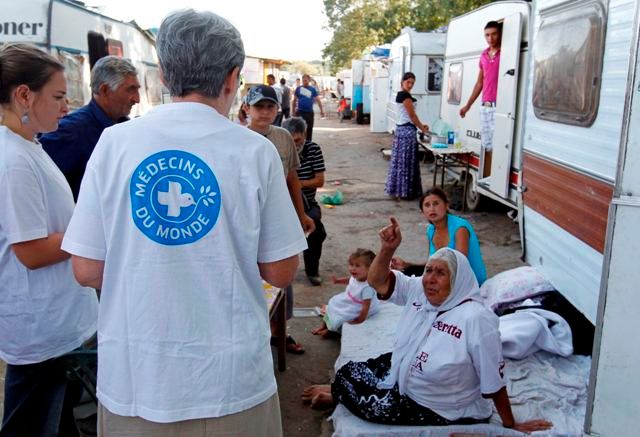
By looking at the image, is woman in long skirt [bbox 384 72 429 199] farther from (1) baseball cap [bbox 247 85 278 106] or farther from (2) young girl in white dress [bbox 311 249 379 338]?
(1) baseball cap [bbox 247 85 278 106]

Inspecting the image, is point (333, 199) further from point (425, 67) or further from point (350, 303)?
point (425, 67)

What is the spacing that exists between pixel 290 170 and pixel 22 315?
2.24 m

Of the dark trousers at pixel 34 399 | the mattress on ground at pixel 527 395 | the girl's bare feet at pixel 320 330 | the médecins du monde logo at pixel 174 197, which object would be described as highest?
the médecins du monde logo at pixel 174 197

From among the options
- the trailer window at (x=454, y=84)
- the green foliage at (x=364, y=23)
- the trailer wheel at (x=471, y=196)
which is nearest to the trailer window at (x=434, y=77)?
the trailer window at (x=454, y=84)

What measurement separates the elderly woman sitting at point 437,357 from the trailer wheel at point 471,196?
5256 mm

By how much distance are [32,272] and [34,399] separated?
0.51m

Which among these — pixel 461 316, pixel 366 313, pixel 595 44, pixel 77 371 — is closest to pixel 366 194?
pixel 366 313

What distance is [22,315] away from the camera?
6.25 ft

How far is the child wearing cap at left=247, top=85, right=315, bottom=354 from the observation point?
363cm

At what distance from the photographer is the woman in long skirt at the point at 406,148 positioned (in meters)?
8.30

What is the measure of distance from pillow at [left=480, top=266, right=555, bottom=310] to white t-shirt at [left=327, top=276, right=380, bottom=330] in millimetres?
852

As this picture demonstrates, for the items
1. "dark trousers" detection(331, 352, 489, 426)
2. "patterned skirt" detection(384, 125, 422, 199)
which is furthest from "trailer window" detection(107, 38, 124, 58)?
"dark trousers" detection(331, 352, 489, 426)

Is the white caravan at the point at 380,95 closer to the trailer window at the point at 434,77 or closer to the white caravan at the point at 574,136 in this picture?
the trailer window at the point at 434,77

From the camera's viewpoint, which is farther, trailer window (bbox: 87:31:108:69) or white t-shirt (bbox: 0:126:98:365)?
trailer window (bbox: 87:31:108:69)
